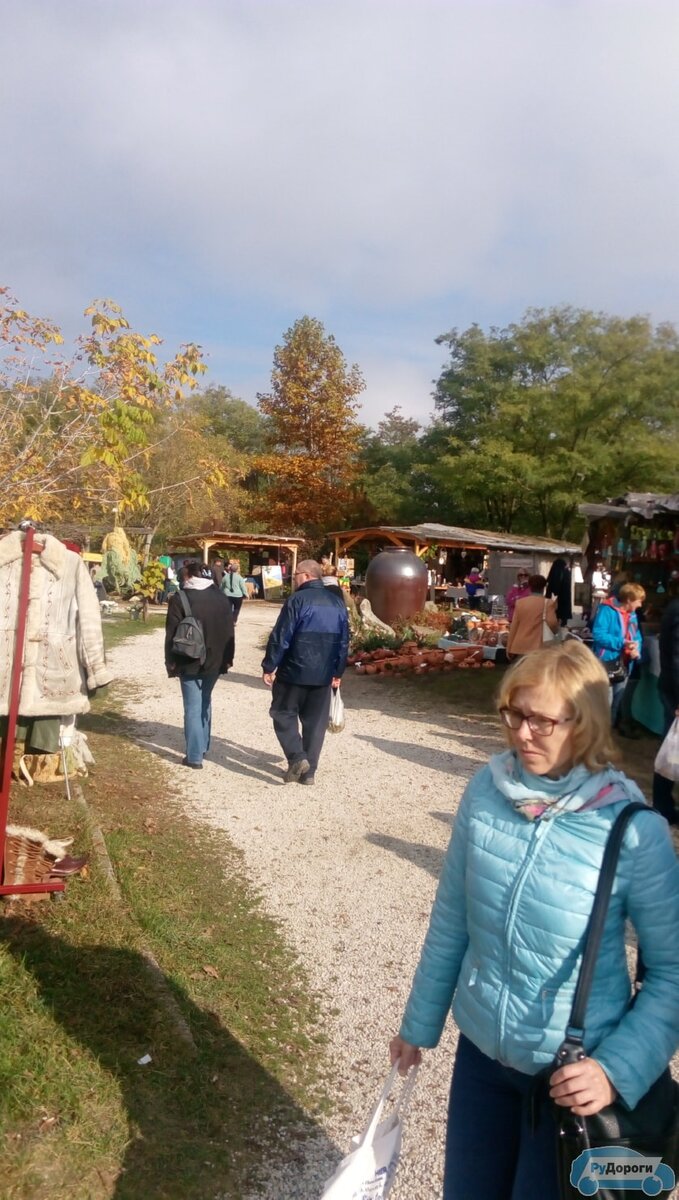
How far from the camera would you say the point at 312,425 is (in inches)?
1607

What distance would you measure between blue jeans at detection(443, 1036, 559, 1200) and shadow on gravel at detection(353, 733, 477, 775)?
6.02 meters

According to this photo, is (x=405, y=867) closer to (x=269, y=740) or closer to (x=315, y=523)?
(x=269, y=740)

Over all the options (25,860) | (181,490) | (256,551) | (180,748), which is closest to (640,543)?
(180,748)

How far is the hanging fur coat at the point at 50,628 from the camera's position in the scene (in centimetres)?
399

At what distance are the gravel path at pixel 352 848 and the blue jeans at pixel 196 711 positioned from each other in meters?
0.21

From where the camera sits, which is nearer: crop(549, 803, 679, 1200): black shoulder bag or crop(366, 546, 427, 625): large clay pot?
crop(549, 803, 679, 1200): black shoulder bag

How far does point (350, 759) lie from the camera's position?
8188mm

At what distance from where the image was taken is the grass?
2.62 metres

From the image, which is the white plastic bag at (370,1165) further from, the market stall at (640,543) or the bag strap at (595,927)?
the market stall at (640,543)

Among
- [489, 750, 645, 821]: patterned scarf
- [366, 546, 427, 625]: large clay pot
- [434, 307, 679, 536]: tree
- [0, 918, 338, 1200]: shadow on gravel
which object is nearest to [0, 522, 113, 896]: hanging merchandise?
[0, 918, 338, 1200]: shadow on gravel

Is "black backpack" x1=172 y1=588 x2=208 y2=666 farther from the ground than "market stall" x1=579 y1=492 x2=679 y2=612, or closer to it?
closer to it

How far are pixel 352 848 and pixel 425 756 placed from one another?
2926 mm

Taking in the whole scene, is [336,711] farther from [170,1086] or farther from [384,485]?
[384,485]

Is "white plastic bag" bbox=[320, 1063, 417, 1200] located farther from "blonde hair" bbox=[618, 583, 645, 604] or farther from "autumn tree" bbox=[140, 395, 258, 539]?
"autumn tree" bbox=[140, 395, 258, 539]
